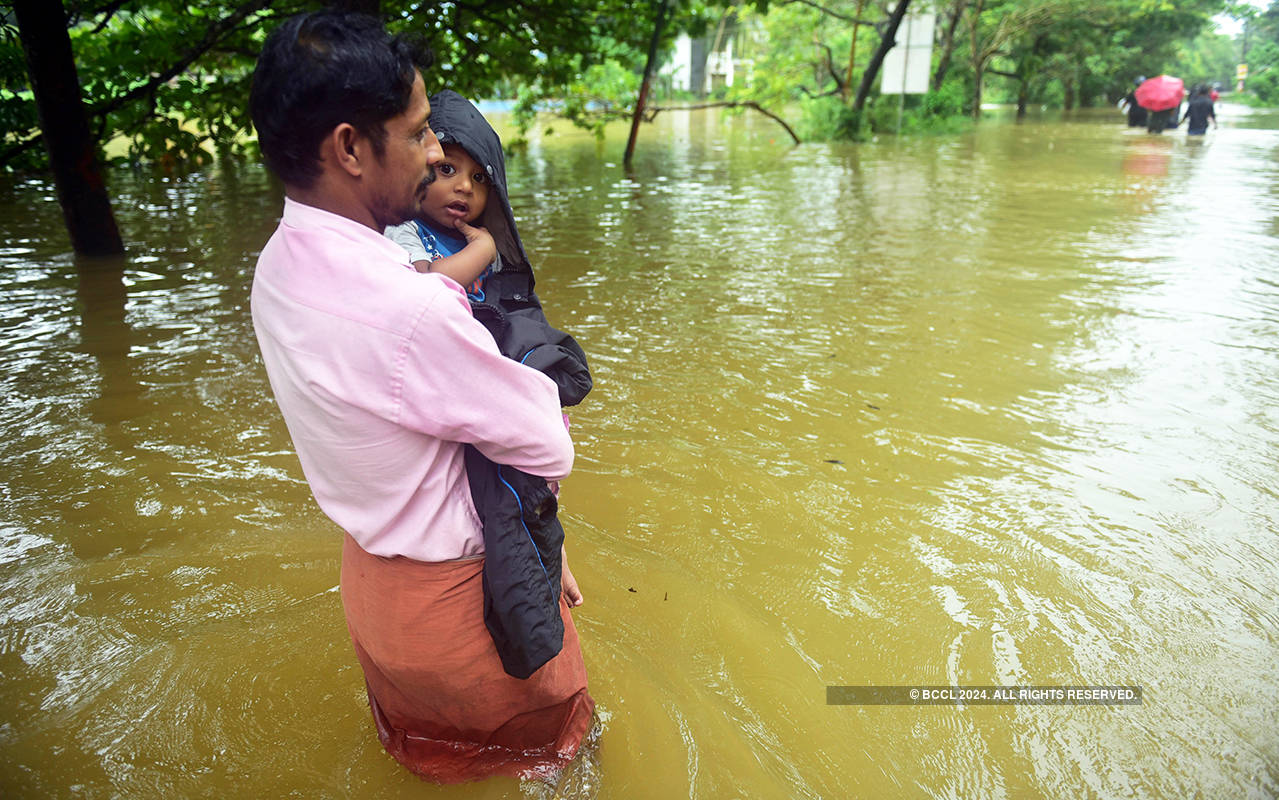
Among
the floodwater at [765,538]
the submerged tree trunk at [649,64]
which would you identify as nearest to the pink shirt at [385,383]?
the floodwater at [765,538]

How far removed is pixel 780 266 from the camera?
7379 millimetres

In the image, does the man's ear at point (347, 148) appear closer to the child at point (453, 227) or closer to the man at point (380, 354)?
the man at point (380, 354)

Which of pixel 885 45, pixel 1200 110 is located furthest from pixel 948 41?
pixel 885 45

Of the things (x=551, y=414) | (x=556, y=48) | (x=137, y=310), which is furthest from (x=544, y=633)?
(x=556, y=48)

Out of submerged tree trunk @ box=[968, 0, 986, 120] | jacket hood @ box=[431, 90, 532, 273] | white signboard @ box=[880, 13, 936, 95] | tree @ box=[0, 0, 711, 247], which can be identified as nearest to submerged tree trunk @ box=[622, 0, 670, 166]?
tree @ box=[0, 0, 711, 247]

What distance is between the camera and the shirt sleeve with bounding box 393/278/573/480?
4.21 feet

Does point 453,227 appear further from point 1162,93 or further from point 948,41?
point 948,41

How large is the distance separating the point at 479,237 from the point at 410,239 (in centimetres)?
15

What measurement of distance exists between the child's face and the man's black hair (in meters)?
0.35

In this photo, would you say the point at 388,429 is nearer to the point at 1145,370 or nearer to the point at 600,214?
Answer: the point at 1145,370

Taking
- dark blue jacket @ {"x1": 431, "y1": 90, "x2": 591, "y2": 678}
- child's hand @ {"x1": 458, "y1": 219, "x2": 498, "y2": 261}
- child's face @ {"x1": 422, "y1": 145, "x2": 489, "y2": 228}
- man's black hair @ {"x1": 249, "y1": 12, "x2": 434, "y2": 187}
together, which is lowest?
dark blue jacket @ {"x1": 431, "y1": 90, "x2": 591, "y2": 678}

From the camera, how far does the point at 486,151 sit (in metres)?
1.66
